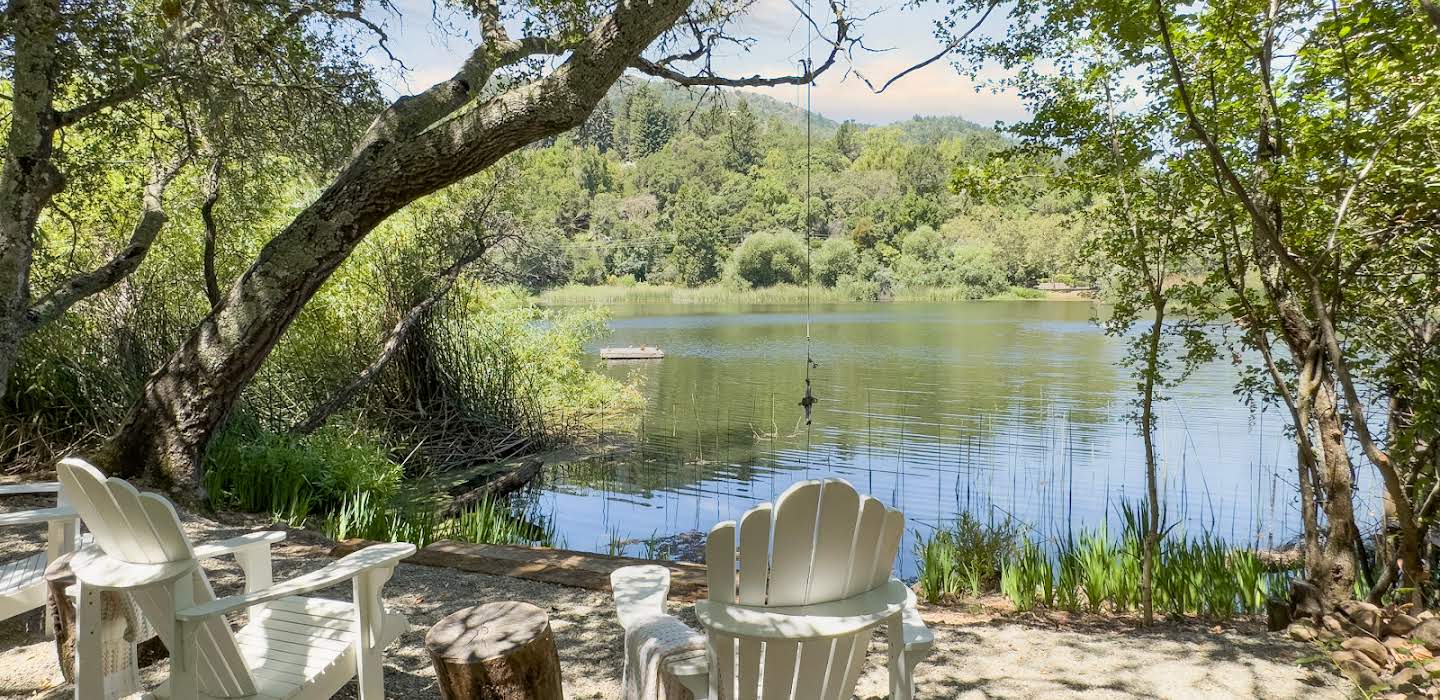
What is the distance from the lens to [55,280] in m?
6.25

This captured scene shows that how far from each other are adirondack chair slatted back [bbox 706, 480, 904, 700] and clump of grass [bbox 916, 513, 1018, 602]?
2.44 m

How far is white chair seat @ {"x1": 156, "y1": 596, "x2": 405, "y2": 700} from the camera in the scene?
6.64 ft

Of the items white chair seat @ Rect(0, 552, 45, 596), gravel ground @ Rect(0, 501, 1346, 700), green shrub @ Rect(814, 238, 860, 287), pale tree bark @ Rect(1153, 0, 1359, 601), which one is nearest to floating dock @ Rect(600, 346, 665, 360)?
gravel ground @ Rect(0, 501, 1346, 700)

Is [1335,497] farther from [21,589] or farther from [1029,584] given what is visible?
[21,589]

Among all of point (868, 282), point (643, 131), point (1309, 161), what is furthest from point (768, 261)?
point (1309, 161)

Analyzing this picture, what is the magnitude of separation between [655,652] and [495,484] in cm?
617

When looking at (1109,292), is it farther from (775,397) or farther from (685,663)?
(775,397)

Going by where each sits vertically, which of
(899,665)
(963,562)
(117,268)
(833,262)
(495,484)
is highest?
(833,262)

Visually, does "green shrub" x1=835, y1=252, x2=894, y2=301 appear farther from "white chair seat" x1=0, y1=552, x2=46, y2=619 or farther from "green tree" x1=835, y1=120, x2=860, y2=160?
"white chair seat" x1=0, y1=552, x2=46, y2=619

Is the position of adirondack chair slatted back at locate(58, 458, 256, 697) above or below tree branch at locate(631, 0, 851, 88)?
Result: below

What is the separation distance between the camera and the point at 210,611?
178 cm

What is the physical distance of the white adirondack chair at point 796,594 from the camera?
1567mm

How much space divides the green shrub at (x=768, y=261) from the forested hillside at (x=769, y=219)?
7 centimetres

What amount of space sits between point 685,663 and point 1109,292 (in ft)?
11.3
